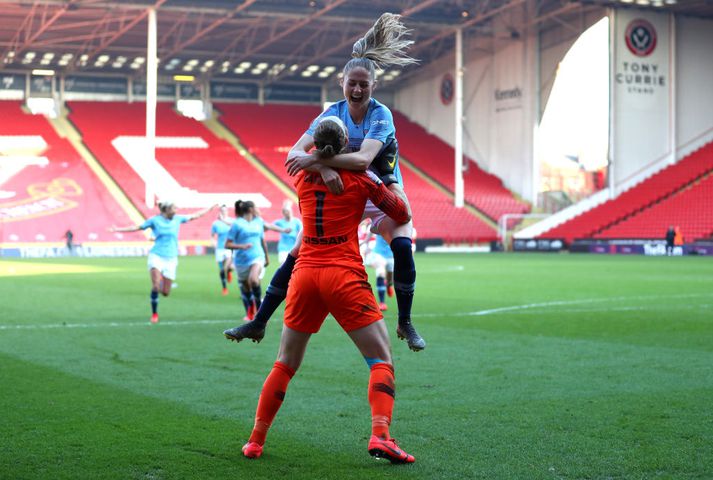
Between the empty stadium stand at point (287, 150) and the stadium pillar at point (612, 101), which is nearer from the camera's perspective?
the stadium pillar at point (612, 101)

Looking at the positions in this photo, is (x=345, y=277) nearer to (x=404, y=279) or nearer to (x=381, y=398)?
(x=404, y=279)

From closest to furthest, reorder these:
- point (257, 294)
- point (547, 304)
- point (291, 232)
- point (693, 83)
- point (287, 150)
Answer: point (257, 294)
point (547, 304)
point (291, 232)
point (693, 83)
point (287, 150)

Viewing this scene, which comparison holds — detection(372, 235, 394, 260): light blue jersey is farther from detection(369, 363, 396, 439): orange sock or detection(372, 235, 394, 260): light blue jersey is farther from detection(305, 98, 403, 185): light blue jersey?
detection(369, 363, 396, 439): orange sock

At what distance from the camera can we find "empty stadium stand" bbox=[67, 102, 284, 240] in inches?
2071

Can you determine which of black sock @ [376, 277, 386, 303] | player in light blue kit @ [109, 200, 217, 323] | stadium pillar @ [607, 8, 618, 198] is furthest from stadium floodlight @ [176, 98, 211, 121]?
player in light blue kit @ [109, 200, 217, 323]

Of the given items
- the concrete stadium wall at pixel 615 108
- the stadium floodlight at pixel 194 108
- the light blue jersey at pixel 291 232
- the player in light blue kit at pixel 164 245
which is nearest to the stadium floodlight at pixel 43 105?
the stadium floodlight at pixel 194 108

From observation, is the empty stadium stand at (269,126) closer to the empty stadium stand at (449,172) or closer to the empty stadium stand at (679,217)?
the empty stadium stand at (449,172)

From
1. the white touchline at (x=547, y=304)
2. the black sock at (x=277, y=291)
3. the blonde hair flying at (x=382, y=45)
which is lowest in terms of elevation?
the white touchline at (x=547, y=304)

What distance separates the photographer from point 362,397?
8398 millimetres

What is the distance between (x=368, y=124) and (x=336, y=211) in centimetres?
77

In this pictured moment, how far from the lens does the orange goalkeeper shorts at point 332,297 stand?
19.0 feet

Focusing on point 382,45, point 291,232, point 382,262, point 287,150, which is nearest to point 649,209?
point 287,150

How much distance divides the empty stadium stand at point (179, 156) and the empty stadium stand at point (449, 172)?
1058 cm

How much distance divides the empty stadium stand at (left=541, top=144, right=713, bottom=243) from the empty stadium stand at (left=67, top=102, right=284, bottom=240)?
1565 cm
